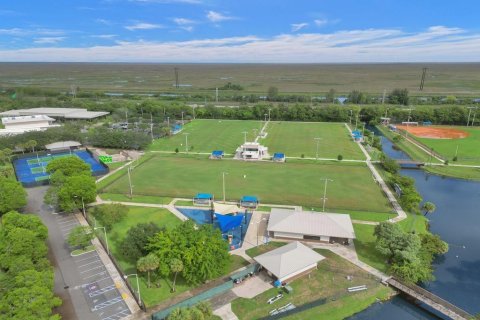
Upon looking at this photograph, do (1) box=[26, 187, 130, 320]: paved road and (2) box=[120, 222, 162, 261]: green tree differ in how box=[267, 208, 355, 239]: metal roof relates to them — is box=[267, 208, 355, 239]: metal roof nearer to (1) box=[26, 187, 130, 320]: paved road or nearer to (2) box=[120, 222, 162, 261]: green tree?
(2) box=[120, 222, 162, 261]: green tree

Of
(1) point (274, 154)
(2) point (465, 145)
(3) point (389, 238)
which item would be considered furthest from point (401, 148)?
(3) point (389, 238)

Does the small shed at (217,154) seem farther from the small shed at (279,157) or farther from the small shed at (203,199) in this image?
the small shed at (203,199)

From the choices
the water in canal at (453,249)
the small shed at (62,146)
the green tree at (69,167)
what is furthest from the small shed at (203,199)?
the small shed at (62,146)

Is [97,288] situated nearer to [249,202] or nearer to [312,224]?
[249,202]

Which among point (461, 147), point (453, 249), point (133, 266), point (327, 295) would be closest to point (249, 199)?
point (133, 266)

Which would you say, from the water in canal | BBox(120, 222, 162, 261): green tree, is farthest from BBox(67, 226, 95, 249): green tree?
the water in canal

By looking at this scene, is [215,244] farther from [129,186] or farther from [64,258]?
[129,186]

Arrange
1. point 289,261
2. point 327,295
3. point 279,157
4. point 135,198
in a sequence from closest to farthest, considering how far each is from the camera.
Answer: point 327,295
point 289,261
point 135,198
point 279,157
